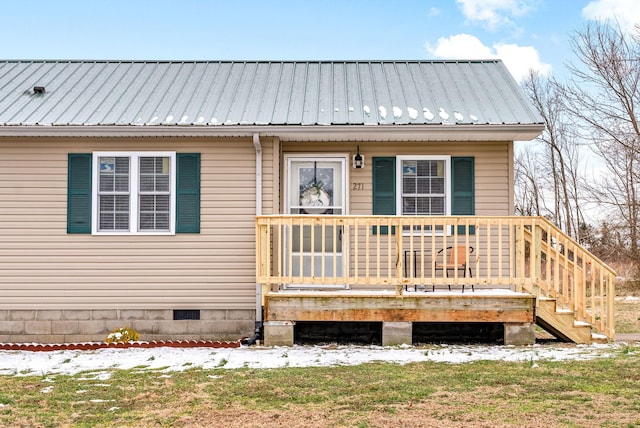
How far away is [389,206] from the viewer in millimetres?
9461

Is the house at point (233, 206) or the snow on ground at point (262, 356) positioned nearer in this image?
the snow on ground at point (262, 356)

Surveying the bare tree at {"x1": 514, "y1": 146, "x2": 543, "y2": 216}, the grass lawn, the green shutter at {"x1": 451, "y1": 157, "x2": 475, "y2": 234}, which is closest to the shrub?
the grass lawn

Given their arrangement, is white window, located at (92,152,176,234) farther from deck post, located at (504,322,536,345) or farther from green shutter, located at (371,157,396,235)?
deck post, located at (504,322,536,345)

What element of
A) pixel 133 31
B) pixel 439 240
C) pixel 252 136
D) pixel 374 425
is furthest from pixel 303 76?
pixel 133 31

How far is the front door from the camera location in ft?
31.4

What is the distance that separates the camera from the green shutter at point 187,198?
913 centimetres

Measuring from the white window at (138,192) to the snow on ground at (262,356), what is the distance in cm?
186

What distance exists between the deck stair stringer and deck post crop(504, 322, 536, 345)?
0.21 meters

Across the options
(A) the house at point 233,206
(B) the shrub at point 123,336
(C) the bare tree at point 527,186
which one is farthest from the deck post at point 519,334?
(C) the bare tree at point 527,186

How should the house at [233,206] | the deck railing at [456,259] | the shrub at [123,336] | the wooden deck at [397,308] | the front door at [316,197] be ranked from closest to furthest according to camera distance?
the deck railing at [456,259], the wooden deck at [397,308], the house at [233,206], the shrub at [123,336], the front door at [316,197]

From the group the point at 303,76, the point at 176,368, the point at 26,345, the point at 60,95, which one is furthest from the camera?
the point at 303,76

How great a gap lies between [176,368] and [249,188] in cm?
Result: 311

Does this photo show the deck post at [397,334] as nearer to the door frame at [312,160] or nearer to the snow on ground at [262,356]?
the snow on ground at [262,356]

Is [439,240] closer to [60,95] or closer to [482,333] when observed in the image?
[482,333]
